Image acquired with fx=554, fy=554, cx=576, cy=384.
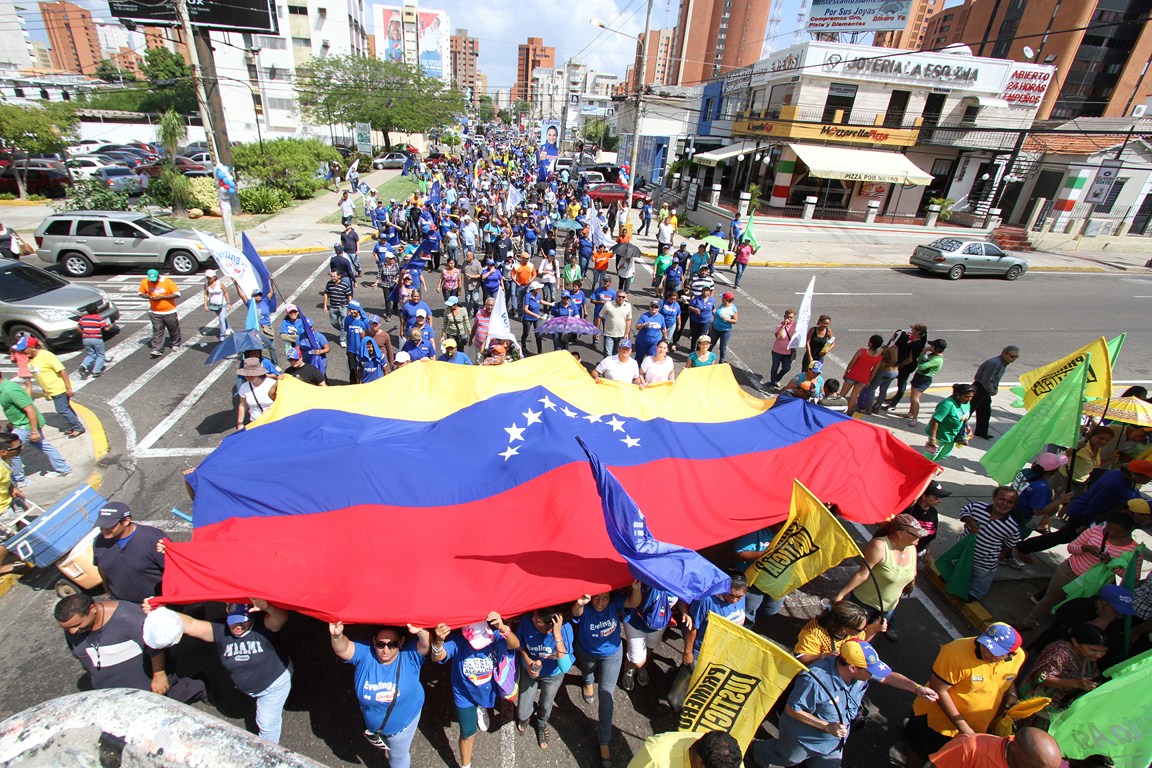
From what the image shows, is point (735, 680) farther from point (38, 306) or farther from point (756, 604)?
point (38, 306)

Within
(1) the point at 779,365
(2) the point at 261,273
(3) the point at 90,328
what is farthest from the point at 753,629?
(3) the point at 90,328

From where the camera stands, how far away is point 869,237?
2869cm

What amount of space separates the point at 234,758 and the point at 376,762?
338 cm

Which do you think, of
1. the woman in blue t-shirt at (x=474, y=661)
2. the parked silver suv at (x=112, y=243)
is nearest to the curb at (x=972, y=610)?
the woman in blue t-shirt at (x=474, y=661)

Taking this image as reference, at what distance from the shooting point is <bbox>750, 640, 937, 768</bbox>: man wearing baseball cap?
366 cm

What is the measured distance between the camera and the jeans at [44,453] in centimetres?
722

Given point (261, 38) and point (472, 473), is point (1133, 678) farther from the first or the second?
point (261, 38)

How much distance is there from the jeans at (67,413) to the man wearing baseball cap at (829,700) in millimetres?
10062

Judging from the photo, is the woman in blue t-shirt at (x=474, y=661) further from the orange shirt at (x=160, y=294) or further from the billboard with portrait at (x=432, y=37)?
the billboard with portrait at (x=432, y=37)

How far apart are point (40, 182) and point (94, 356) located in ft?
81.6

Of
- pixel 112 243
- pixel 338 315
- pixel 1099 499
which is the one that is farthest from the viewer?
pixel 112 243

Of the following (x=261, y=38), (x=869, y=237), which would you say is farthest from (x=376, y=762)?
(x=261, y=38)

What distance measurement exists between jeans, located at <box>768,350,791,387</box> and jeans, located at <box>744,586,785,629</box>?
605cm

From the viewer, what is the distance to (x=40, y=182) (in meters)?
26.5
